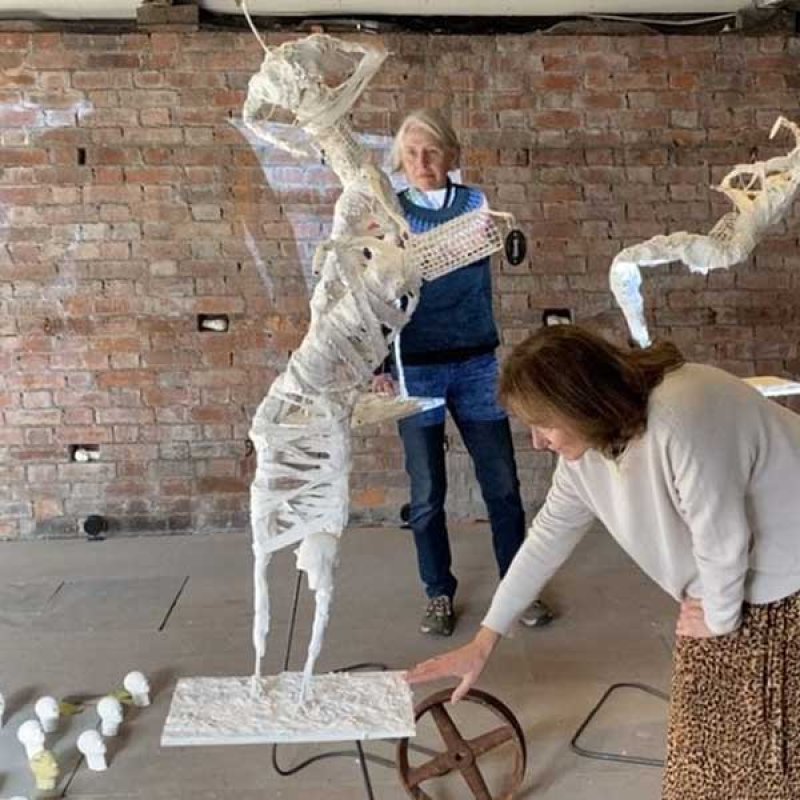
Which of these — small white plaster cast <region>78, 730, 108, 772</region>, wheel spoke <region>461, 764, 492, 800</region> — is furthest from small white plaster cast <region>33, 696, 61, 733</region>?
wheel spoke <region>461, 764, 492, 800</region>

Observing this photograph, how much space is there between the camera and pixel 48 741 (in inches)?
86.1

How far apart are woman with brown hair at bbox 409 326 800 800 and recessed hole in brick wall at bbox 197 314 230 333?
7.89 feet

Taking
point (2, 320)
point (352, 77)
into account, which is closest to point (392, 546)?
point (2, 320)

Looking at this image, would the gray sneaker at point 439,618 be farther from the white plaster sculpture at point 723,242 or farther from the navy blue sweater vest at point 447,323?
the white plaster sculpture at point 723,242

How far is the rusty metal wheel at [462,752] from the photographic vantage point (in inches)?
72.7

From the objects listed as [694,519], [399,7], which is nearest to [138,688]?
[694,519]

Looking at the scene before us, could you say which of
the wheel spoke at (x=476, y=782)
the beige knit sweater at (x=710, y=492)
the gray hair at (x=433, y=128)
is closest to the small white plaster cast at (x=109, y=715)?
the wheel spoke at (x=476, y=782)

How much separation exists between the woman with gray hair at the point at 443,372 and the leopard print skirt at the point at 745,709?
3.92 feet

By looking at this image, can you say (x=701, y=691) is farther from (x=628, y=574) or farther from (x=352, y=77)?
(x=628, y=574)

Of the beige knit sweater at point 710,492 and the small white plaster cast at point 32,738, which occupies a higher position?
the beige knit sweater at point 710,492

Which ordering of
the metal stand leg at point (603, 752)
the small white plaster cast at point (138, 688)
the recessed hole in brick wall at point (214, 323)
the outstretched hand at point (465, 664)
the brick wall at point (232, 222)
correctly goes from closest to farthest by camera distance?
the outstretched hand at point (465, 664), the metal stand leg at point (603, 752), the small white plaster cast at point (138, 688), the brick wall at point (232, 222), the recessed hole in brick wall at point (214, 323)

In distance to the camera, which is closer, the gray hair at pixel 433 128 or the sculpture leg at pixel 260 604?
the sculpture leg at pixel 260 604

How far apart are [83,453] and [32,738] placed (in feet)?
6.27

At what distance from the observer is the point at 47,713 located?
7.17ft
